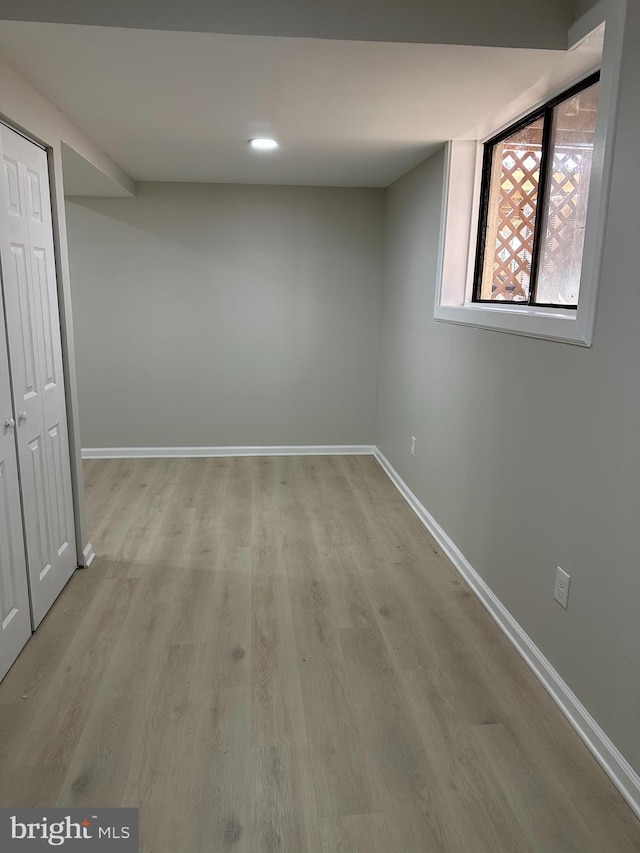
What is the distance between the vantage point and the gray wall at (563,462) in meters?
1.73

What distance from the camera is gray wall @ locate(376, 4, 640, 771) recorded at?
1733mm

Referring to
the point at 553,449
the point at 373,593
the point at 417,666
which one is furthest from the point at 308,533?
the point at 553,449

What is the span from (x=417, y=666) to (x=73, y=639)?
4.54ft

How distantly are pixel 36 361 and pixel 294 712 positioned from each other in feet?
5.58

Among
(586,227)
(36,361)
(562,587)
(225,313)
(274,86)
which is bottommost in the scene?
(562,587)

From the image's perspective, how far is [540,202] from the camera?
8.54 feet

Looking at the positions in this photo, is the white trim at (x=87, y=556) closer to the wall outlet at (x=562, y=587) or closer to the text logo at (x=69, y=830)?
the text logo at (x=69, y=830)

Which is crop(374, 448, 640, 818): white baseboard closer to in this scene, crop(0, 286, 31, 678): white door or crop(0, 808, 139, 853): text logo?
crop(0, 808, 139, 853): text logo

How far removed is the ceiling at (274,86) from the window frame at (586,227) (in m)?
0.12

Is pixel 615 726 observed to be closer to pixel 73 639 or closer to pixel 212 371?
pixel 73 639

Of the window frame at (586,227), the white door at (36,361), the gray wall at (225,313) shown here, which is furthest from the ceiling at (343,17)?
Result: the gray wall at (225,313)

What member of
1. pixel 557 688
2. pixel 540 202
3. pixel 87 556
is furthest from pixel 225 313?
pixel 557 688

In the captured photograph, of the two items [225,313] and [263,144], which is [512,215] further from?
[225,313]

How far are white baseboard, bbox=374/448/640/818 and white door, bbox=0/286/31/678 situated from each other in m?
1.96
